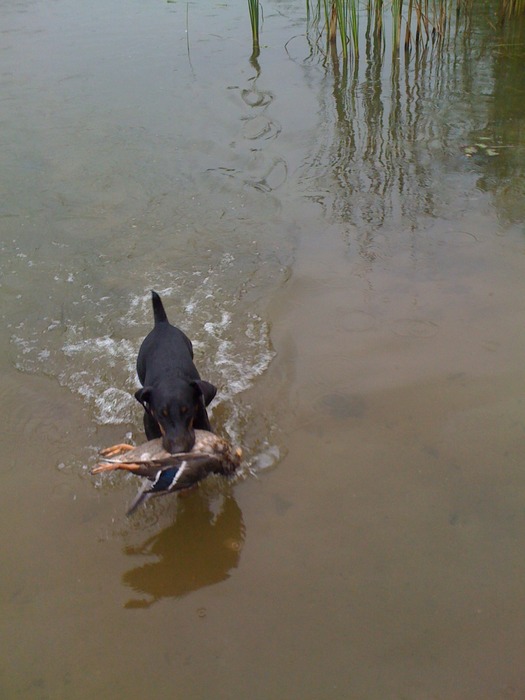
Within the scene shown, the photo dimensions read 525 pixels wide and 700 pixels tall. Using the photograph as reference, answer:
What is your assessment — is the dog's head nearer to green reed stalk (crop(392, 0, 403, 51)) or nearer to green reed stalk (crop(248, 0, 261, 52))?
green reed stalk (crop(392, 0, 403, 51))

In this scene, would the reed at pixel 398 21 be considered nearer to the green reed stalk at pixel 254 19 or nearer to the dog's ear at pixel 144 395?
the green reed stalk at pixel 254 19

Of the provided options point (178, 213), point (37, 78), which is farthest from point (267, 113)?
point (37, 78)

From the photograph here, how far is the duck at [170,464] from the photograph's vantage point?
2926 mm

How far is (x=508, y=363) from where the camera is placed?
404 centimetres

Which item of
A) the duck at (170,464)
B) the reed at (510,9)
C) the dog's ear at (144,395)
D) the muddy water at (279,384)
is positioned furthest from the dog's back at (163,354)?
the reed at (510,9)

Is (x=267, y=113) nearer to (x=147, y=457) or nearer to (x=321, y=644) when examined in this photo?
(x=147, y=457)

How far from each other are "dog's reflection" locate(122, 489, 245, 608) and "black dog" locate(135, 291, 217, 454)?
417 millimetres

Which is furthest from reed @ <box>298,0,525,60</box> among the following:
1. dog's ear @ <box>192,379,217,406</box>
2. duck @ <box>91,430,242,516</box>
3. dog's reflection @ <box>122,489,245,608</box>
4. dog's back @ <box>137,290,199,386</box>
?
dog's reflection @ <box>122,489,245,608</box>

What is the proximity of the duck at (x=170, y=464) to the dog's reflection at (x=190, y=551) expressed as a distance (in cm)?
22

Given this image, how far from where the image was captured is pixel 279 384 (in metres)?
4.16

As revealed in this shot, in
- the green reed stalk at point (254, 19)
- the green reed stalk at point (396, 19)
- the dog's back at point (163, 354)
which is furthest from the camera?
the green reed stalk at point (254, 19)

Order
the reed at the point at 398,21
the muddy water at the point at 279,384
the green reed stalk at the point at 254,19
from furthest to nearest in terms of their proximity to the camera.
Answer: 1. the green reed stalk at the point at 254,19
2. the reed at the point at 398,21
3. the muddy water at the point at 279,384

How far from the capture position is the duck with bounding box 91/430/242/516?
9.60ft

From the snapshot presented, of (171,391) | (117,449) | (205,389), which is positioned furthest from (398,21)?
(117,449)
